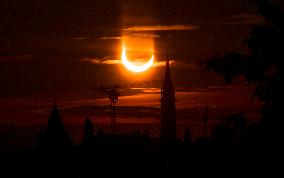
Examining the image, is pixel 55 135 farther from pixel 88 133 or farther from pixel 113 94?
pixel 113 94

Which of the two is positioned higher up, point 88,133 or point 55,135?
point 88,133

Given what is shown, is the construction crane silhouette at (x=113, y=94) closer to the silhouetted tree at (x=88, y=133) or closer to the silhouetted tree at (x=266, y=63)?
the silhouetted tree at (x=88, y=133)

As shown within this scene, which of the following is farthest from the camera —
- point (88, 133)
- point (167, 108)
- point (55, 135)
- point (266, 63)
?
point (167, 108)

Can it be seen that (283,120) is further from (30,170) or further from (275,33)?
(30,170)

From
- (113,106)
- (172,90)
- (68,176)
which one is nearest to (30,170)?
(68,176)

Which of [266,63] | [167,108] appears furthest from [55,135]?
[266,63]

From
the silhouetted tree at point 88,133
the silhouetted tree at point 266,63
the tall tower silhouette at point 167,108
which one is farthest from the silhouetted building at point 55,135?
the silhouetted tree at point 266,63
